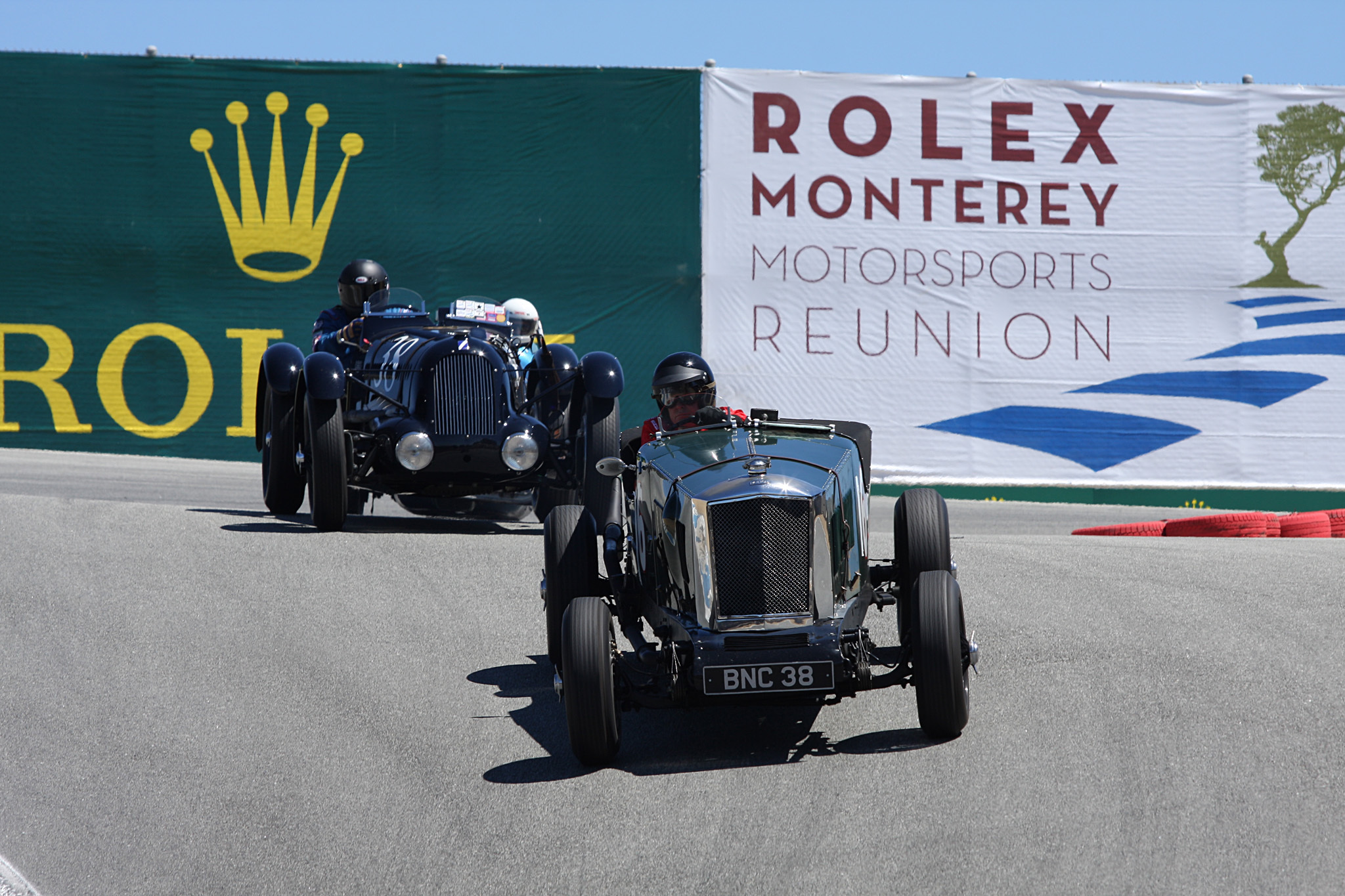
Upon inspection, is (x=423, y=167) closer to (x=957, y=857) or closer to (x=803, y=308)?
(x=803, y=308)

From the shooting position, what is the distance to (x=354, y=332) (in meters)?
10.8

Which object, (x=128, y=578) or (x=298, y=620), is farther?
(x=128, y=578)

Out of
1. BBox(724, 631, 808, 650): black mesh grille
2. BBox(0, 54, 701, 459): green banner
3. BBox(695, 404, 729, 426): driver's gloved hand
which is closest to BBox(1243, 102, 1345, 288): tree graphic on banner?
BBox(0, 54, 701, 459): green banner

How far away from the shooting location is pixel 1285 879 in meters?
3.71

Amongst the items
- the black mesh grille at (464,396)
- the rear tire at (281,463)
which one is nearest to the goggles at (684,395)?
the black mesh grille at (464,396)

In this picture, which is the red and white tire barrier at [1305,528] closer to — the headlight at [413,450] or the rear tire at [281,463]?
the headlight at [413,450]

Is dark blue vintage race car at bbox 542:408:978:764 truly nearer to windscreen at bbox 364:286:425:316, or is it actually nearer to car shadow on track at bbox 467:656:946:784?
car shadow on track at bbox 467:656:946:784

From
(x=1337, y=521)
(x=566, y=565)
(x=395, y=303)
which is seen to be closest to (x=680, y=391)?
(x=566, y=565)

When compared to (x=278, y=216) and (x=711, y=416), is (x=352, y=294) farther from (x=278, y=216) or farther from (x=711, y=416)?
(x=711, y=416)

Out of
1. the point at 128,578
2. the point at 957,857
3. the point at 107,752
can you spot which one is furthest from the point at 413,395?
the point at 957,857

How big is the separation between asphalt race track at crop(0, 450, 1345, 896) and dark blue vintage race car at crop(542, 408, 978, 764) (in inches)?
9.3

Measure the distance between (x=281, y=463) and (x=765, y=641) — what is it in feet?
20.4

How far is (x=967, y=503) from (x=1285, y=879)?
33.1 ft

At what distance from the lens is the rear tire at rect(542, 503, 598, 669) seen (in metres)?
5.60
